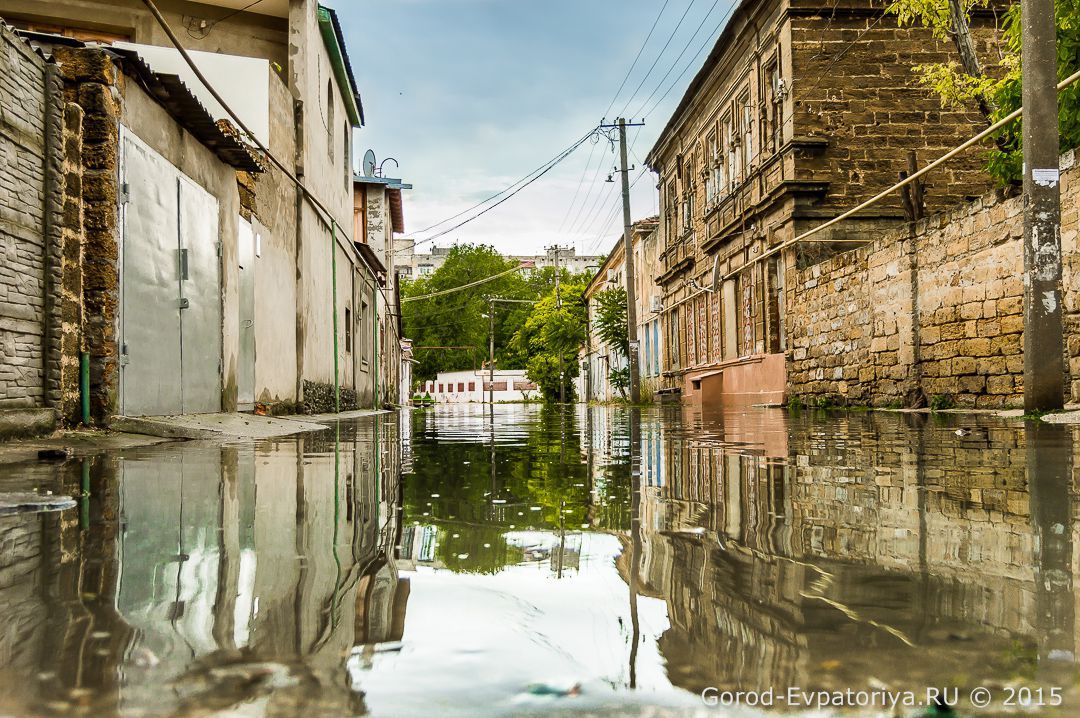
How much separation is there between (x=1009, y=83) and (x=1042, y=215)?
4769mm

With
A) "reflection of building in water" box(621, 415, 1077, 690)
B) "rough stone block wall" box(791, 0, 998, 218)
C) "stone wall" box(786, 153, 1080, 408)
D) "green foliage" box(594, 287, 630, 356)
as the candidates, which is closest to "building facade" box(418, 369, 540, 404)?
"green foliage" box(594, 287, 630, 356)

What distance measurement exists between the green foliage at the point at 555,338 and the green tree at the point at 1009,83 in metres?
24.6

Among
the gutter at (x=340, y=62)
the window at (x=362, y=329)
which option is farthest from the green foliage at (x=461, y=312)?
the gutter at (x=340, y=62)

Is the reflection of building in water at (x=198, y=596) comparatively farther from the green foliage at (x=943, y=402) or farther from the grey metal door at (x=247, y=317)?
the green foliage at (x=943, y=402)

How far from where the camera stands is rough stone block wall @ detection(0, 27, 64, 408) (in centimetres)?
504

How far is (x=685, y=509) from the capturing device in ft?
6.69

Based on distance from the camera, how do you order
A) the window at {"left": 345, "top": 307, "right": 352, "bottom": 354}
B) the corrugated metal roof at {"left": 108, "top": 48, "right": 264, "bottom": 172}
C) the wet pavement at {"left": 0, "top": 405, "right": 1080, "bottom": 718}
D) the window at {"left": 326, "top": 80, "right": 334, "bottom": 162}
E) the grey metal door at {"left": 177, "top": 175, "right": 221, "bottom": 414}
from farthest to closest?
the window at {"left": 345, "top": 307, "right": 352, "bottom": 354}, the window at {"left": 326, "top": 80, "right": 334, "bottom": 162}, the grey metal door at {"left": 177, "top": 175, "right": 221, "bottom": 414}, the corrugated metal roof at {"left": 108, "top": 48, "right": 264, "bottom": 172}, the wet pavement at {"left": 0, "top": 405, "right": 1080, "bottom": 718}

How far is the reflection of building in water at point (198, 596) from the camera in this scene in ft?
2.63

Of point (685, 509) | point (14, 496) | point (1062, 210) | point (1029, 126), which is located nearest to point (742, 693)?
point (685, 509)

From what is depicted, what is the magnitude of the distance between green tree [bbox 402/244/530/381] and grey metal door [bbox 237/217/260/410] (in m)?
54.3

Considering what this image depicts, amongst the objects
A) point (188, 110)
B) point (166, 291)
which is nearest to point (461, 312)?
point (188, 110)

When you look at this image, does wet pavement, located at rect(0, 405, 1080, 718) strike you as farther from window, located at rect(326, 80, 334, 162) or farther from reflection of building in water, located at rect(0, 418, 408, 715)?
window, located at rect(326, 80, 334, 162)

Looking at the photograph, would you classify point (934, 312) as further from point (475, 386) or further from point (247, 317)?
point (475, 386)

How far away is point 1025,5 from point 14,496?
7732 millimetres
